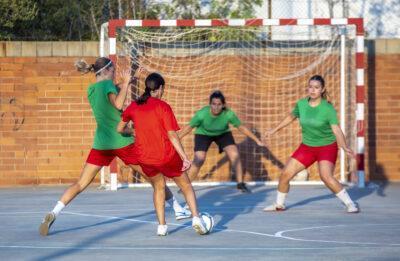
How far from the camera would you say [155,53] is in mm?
18906

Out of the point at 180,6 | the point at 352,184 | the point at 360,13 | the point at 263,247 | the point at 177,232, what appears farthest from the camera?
the point at 360,13

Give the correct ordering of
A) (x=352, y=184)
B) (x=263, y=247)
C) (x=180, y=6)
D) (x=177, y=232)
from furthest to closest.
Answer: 1. (x=180, y=6)
2. (x=352, y=184)
3. (x=177, y=232)
4. (x=263, y=247)

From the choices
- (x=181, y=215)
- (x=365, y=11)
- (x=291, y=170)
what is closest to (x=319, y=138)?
(x=291, y=170)

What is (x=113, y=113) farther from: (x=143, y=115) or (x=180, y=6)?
(x=180, y=6)

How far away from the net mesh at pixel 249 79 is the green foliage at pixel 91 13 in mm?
1967

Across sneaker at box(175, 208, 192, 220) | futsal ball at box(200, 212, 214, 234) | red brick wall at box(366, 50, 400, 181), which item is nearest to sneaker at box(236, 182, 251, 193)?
red brick wall at box(366, 50, 400, 181)

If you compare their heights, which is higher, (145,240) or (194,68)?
(194,68)

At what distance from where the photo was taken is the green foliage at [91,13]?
67.7 ft

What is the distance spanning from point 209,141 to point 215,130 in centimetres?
22

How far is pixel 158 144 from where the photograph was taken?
11.5 m

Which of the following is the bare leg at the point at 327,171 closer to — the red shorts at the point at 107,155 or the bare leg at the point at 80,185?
the red shorts at the point at 107,155

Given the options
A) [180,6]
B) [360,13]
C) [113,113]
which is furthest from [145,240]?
[360,13]

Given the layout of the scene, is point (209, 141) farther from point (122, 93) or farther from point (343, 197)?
point (122, 93)

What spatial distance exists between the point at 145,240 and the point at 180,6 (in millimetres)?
10595
